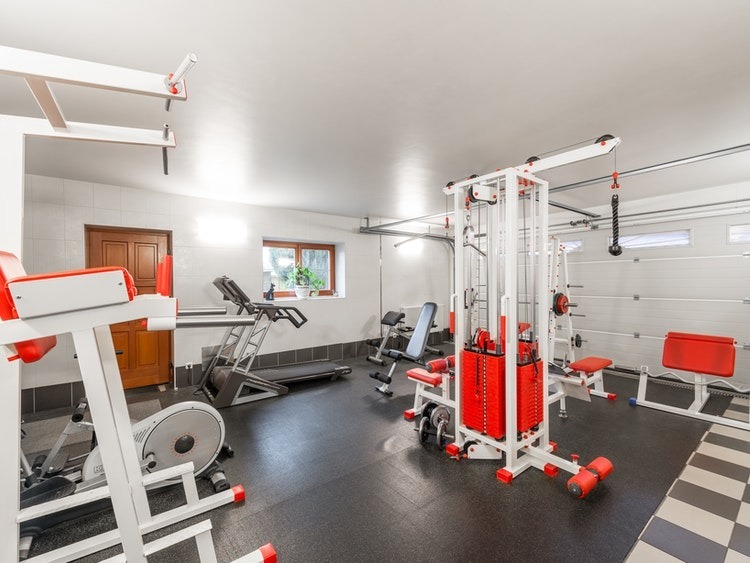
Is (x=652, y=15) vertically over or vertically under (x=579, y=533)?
over

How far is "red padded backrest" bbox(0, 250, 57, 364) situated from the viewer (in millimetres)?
1000

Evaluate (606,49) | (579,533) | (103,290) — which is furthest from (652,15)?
(579,533)

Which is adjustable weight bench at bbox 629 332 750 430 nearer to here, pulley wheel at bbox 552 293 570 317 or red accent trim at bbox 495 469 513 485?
pulley wheel at bbox 552 293 570 317

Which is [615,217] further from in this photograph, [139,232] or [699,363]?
[139,232]

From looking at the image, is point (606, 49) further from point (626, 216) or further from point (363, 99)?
point (626, 216)

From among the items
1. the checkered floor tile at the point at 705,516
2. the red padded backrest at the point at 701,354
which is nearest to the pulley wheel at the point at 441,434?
the checkered floor tile at the point at 705,516

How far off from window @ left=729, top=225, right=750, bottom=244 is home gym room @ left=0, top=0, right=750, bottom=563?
0.17 feet

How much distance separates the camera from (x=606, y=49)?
5.45ft

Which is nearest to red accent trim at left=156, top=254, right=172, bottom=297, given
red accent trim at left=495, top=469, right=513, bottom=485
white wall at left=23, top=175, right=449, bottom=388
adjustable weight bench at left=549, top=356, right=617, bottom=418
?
red accent trim at left=495, top=469, right=513, bottom=485

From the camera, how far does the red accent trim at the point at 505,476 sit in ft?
7.57

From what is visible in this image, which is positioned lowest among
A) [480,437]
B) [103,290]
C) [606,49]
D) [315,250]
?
[480,437]

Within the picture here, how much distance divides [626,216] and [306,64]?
5.03 meters

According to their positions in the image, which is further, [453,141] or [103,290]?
[453,141]

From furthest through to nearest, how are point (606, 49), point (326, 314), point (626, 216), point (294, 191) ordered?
point (326, 314), point (626, 216), point (294, 191), point (606, 49)
